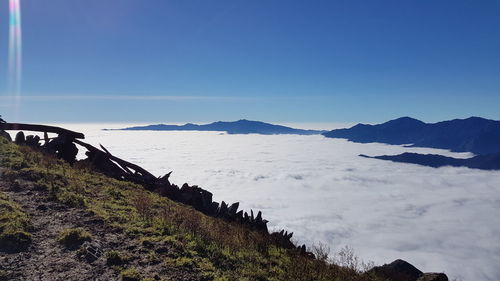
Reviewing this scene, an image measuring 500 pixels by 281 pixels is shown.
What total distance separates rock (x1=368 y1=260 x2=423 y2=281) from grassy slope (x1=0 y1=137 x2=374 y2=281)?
3901mm

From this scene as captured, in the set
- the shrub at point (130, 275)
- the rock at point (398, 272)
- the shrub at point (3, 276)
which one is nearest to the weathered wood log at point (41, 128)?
the shrub at point (3, 276)

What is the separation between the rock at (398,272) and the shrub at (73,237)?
1131cm

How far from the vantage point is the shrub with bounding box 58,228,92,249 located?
8086 millimetres

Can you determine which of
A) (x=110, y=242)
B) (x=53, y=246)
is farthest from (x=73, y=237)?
(x=110, y=242)

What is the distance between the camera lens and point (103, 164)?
767 inches

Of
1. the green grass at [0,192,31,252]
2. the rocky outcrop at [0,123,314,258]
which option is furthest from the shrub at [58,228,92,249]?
the rocky outcrop at [0,123,314,258]

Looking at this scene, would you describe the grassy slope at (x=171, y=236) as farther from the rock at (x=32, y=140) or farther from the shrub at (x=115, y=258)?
the rock at (x=32, y=140)

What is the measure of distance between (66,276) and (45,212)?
413cm

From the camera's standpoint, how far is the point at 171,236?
9227 millimetres

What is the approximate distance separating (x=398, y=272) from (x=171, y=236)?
1177cm

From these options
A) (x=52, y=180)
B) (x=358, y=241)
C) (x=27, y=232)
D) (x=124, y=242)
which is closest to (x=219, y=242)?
(x=124, y=242)

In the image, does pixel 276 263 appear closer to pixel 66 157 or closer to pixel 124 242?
pixel 124 242

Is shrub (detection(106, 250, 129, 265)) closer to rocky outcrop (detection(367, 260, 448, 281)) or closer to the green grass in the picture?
the green grass

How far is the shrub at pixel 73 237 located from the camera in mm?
8086
